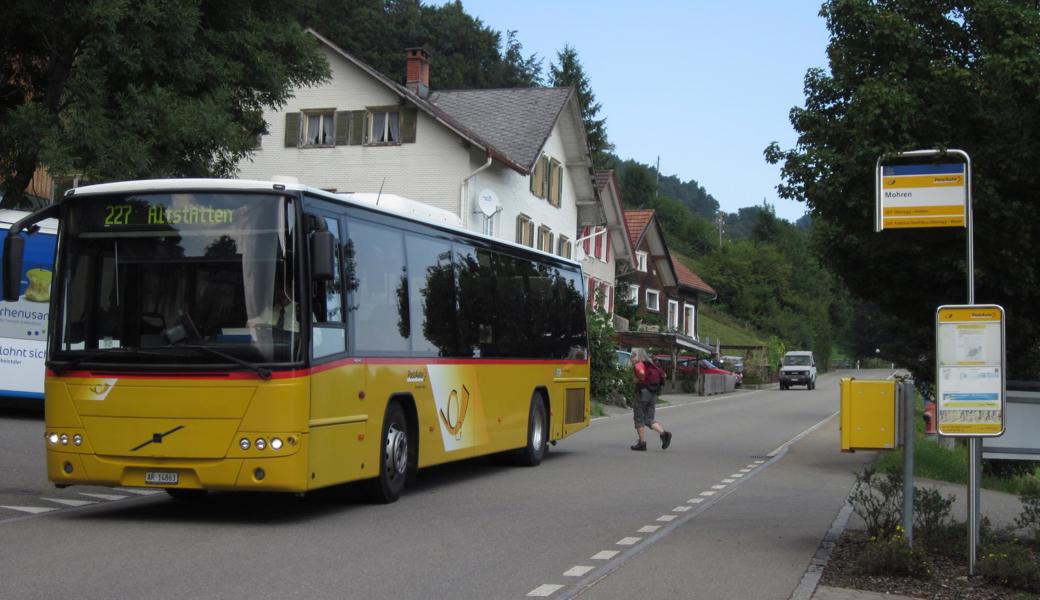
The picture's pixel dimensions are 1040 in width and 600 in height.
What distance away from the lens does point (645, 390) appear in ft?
72.2

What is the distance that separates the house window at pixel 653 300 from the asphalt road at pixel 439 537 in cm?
5528

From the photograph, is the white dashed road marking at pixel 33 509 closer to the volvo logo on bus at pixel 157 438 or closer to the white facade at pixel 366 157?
the volvo logo on bus at pixel 157 438

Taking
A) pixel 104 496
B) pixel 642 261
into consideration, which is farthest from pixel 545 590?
pixel 642 261

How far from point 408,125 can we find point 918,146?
25.9 metres

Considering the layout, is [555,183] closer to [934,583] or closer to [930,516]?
[930,516]

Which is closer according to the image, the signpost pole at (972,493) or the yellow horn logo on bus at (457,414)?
the signpost pole at (972,493)

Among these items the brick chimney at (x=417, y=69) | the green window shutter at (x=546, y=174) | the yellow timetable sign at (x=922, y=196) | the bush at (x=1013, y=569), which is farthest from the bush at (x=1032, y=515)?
the brick chimney at (x=417, y=69)

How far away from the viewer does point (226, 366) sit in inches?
435

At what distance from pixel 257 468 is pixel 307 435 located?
50 cm

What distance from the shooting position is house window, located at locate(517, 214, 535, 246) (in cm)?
4466

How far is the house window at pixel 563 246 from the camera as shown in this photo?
5022 centimetres

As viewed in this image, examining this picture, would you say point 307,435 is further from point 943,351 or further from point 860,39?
point 860,39

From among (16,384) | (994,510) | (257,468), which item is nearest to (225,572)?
(257,468)

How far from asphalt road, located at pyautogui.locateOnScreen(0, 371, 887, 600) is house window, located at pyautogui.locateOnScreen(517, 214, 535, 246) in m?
26.5
